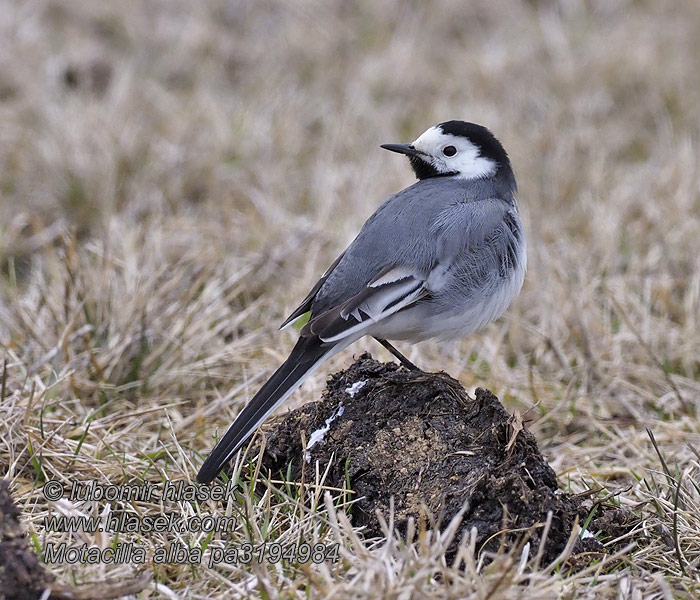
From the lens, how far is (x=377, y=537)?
329 centimetres

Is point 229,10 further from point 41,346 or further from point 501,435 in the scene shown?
point 501,435

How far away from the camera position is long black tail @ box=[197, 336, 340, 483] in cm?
329

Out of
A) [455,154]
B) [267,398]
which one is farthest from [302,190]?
[267,398]

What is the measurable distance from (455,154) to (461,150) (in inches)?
1.3

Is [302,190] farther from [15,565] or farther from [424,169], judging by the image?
[15,565]

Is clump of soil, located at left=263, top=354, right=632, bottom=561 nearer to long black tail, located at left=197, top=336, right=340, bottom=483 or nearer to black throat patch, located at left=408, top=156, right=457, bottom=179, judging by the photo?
long black tail, located at left=197, top=336, right=340, bottom=483

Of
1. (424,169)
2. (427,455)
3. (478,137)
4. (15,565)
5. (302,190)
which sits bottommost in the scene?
(427,455)

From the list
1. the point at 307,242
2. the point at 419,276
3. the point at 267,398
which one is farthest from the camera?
the point at 307,242

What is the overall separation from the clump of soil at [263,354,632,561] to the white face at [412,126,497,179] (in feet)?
3.59

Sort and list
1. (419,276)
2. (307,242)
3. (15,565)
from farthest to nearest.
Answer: (307,242), (419,276), (15,565)

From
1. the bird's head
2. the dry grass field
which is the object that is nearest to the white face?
the bird's head

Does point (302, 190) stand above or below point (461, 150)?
below

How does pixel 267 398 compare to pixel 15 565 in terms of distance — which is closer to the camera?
pixel 15 565

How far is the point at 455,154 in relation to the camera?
4531 mm
